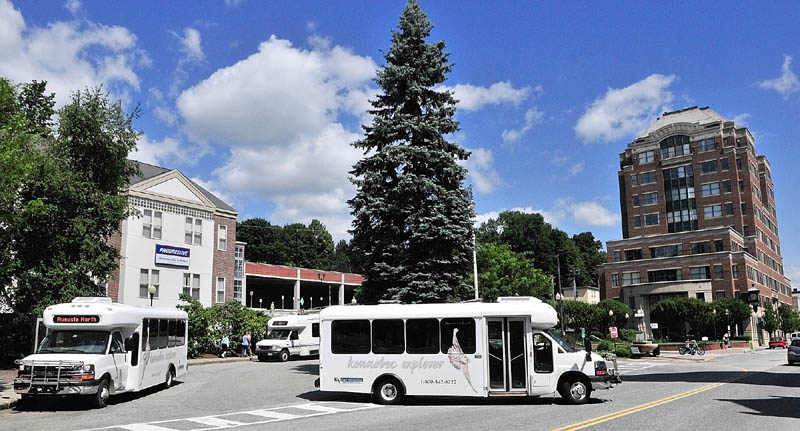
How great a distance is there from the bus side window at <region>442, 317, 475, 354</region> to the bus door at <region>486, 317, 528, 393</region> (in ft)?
1.45

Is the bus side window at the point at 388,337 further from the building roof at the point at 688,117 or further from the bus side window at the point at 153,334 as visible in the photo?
the building roof at the point at 688,117

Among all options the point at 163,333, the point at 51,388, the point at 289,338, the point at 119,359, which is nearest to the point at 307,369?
the point at 289,338

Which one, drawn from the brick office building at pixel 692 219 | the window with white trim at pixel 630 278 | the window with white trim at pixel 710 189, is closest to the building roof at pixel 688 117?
the brick office building at pixel 692 219

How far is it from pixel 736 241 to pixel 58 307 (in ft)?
286

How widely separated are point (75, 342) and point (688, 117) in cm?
10060

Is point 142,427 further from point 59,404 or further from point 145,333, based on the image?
point 145,333

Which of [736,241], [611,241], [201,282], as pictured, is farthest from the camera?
[611,241]

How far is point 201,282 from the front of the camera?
4525 cm

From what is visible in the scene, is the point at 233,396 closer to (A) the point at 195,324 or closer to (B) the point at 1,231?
(B) the point at 1,231

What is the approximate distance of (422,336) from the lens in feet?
55.9

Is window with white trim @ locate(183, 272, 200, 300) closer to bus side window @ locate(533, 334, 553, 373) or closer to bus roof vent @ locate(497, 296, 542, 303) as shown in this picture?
bus roof vent @ locate(497, 296, 542, 303)

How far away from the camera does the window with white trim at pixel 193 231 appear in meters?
44.7

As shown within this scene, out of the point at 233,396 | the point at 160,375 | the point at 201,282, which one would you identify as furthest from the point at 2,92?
the point at 201,282

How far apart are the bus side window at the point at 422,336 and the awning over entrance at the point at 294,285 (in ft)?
162
